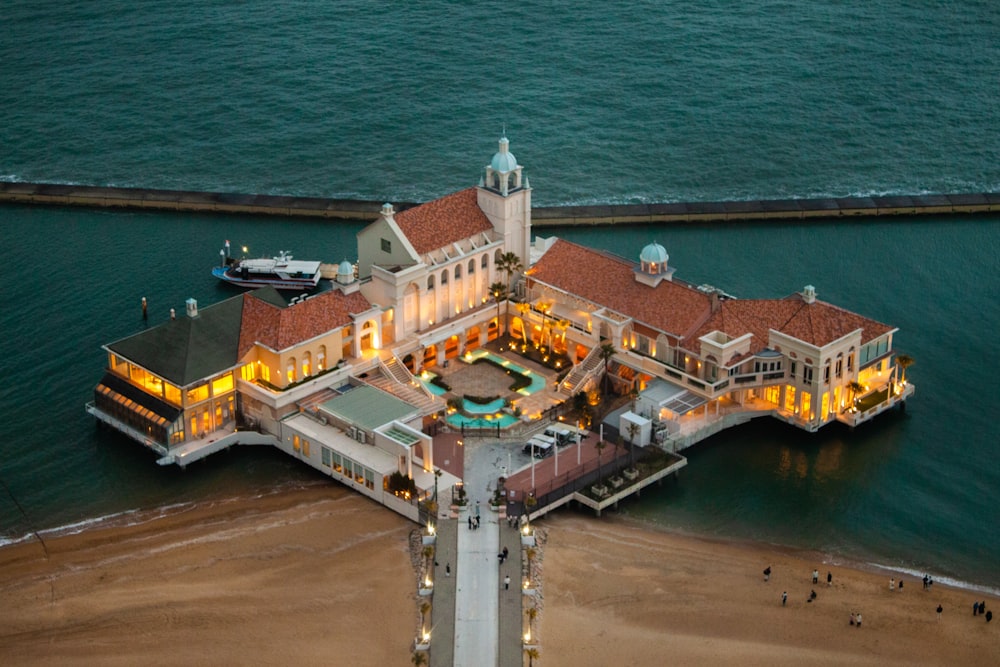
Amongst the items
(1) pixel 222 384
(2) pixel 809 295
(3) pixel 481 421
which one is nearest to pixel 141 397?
(1) pixel 222 384

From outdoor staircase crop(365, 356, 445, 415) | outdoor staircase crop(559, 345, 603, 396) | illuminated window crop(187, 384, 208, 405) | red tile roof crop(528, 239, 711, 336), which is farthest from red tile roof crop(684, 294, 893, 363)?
illuminated window crop(187, 384, 208, 405)

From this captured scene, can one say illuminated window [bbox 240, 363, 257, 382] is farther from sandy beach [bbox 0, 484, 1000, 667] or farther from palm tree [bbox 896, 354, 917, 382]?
palm tree [bbox 896, 354, 917, 382]

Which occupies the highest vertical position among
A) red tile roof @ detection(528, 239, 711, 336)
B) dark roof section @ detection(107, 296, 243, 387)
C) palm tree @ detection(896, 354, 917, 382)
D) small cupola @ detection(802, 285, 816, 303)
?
small cupola @ detection(802, 285, 816, 303)

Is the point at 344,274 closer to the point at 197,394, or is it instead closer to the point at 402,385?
the point at 402,385

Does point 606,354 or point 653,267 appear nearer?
point 606,354

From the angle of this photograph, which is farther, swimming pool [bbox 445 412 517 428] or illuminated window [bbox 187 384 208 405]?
swimming pool [bbox 445 412 517 428]

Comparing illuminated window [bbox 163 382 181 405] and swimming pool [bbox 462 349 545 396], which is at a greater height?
illuminated window [bbox 163 382 181 405]

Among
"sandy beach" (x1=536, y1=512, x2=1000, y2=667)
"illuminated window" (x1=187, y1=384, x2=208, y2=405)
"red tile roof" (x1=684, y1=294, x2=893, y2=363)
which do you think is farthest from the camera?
"red tile roof" (x1=684, y1=294, x2=893, y2=363)

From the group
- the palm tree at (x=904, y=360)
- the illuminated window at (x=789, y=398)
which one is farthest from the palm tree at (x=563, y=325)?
the palm tree at (x=904, y=360)

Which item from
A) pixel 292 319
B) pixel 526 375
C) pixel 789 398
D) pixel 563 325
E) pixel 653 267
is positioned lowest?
pixel 526 375
